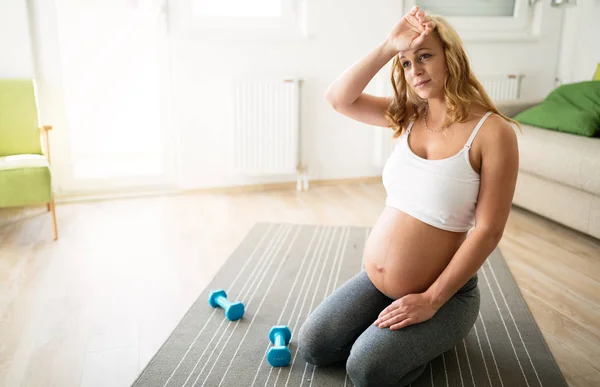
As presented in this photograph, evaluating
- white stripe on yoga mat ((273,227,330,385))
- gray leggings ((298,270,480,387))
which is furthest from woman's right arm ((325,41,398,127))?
white stripe on yoga mat ((273,227,330,385))

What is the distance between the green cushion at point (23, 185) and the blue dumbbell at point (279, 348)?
5.05 ft

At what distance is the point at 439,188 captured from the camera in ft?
4.61

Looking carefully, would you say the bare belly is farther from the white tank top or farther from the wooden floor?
the wooden floor

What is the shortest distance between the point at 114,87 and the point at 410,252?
3.18 m

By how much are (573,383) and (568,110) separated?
6.22 ft

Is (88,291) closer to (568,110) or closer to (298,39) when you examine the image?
(298,39)

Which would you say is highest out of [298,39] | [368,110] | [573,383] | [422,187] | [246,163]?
[298,39]

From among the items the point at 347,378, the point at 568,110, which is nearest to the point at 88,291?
the point at 347,378

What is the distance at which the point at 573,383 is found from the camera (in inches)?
62.1

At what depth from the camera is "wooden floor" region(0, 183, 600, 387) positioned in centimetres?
172

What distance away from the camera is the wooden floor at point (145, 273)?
1717mm

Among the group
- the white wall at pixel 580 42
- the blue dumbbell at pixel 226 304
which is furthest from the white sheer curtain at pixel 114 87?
the white wall at pixel 580 42

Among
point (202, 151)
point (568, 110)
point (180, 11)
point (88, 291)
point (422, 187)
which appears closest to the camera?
point (422, 187)

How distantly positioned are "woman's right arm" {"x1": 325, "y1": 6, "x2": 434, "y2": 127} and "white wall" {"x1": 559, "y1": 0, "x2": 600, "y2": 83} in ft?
9.35
